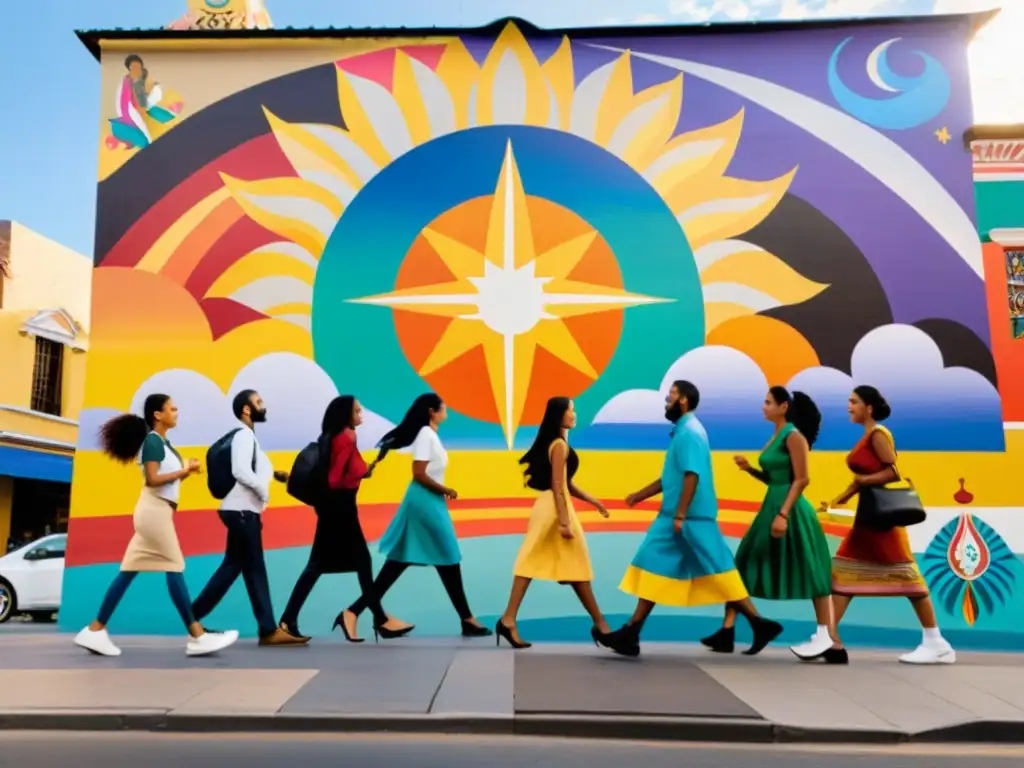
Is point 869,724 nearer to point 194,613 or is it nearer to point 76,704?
point 76,704

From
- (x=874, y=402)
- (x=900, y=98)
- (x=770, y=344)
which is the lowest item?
(x=874, y=402)

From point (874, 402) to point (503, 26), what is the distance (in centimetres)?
511

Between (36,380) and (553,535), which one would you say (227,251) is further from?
(36,380)

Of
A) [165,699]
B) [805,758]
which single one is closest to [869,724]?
[805,758]

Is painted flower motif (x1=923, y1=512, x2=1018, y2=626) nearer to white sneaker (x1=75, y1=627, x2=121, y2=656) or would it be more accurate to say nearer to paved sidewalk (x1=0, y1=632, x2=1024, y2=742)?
paved sidewalk (x1=0, y1=632, x2=1024, y2=742)

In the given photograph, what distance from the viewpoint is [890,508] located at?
6.98m

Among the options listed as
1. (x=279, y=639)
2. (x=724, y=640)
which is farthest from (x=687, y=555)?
(x=279, y=639)

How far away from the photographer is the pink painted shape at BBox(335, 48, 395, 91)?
8867 millimetres

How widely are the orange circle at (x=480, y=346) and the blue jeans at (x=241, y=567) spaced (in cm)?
217

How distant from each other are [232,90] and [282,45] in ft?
2.24

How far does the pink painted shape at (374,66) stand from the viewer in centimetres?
887

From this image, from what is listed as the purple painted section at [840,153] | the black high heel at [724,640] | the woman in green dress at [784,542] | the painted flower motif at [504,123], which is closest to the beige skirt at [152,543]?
the painted flower motif at [504,123]

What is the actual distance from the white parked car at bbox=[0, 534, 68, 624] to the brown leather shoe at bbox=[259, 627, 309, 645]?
5.55 m

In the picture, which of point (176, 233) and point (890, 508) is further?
point (176, 233)
